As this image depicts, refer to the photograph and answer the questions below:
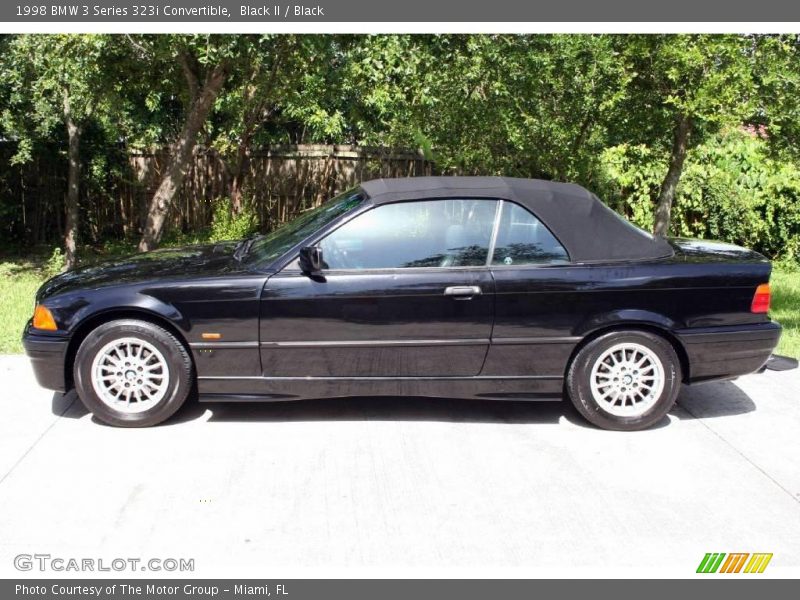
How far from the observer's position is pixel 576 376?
207 inches

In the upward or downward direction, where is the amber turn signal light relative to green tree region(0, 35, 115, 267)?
downward

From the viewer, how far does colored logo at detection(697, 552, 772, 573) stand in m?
3.71

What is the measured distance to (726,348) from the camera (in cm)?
528

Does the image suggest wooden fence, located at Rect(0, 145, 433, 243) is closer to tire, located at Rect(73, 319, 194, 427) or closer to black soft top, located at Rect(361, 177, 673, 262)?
black soft top, located at Rect(361, 177, 673, 262)

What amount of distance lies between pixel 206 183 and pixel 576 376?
8.99 m

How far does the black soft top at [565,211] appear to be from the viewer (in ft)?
17.4

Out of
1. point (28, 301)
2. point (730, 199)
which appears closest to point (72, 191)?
point (28, 301)

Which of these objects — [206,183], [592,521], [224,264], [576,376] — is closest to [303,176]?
[206,183]

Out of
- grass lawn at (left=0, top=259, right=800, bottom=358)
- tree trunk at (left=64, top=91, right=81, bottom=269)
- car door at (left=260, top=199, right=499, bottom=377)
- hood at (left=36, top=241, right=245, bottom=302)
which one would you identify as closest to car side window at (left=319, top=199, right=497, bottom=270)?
car door at (left=260, top=199, right=499, bottom=377)

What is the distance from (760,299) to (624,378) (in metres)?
1.00

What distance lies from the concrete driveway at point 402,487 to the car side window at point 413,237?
106cm

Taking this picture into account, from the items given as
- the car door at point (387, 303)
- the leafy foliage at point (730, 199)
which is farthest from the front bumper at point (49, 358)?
the leafy foliage at point (730, 199)

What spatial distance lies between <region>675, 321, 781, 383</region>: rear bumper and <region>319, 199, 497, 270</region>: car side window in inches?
55.8

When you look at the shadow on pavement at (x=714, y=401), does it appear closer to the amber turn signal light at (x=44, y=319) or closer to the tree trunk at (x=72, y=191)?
the amber turn signal light at (x=44, y=319)
